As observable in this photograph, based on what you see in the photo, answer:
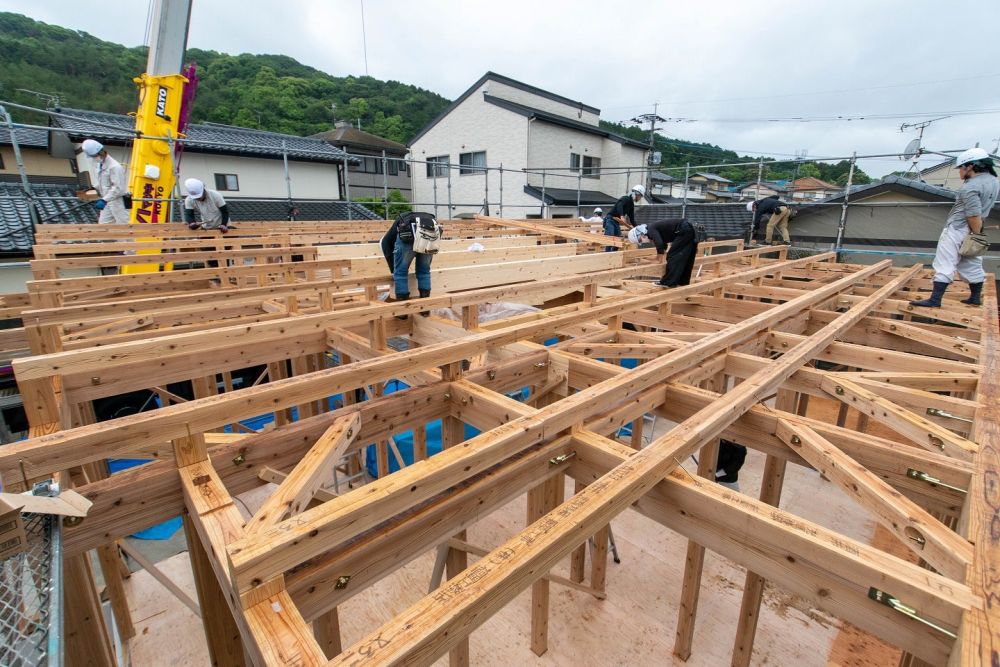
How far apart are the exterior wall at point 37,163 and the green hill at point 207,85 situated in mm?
14788

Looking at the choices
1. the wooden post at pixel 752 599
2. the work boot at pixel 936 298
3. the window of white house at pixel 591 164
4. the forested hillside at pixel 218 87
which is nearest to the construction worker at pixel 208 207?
the wooden post at pixel 752 599

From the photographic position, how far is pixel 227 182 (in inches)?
672

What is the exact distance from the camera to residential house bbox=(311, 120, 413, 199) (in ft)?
91.2

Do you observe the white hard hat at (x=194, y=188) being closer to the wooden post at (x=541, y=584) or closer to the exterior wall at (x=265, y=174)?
the wooden post at (x=541, y=584)

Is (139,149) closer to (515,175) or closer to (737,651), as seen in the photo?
(737,651)

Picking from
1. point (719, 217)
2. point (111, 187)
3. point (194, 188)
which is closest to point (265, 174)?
point (111, 187)

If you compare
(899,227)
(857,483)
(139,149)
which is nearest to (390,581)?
(857,483)

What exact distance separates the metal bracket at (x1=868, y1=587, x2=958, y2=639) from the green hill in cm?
3747

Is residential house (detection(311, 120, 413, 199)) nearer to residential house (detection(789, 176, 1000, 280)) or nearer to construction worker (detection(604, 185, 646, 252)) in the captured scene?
construction worker (detection(604, 185, 646, 252))

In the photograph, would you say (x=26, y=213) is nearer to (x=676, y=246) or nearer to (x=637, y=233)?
(x=637, y=233)

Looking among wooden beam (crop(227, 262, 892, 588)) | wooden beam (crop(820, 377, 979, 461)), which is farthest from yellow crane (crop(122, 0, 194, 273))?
wooden beam (crop(820, 377, 979, 461))

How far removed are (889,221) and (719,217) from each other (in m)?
4.20

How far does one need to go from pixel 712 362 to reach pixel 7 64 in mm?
46264

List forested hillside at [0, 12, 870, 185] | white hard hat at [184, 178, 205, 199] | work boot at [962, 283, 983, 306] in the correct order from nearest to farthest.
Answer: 1. work boot at [962, 283, 983, 306]
2. white hard hat at [184, 178, 205, 199]
3. forested hillside at [0, 12, 870, 185]
